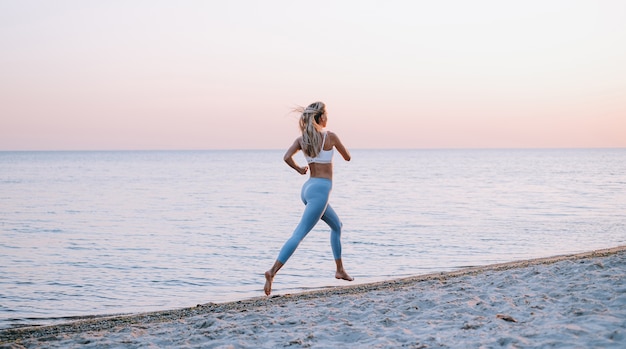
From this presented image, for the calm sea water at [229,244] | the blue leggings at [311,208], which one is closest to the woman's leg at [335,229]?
the blue leggings at [311,208]

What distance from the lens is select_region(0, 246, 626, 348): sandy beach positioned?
5254 mm

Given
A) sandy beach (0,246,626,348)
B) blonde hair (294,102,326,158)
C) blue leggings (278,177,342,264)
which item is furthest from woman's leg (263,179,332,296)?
sandy beach (0,246,626,348)

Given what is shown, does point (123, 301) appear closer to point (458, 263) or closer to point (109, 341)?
point (109, 341)

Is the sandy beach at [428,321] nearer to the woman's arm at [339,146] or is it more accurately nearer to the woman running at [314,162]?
the woman running at [314,162]

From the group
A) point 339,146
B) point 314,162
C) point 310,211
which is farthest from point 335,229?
point 339,146

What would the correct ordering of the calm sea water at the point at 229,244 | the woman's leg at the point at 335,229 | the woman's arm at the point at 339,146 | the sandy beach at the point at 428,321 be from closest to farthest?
the sandy beach at the point at 428,321
the woman's arm at the point at 339,146
the woman's leg at the point at 335,229
the calm sea water at the point at 229,244

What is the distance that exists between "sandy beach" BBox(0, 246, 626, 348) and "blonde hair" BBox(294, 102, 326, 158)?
181 cm

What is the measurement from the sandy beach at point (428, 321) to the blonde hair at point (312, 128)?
1814 mm

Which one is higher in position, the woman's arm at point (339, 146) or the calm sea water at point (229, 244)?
the woman's arm at point (339, 146)

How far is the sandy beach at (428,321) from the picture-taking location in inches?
207

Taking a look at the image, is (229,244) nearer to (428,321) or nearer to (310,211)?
(310,211)

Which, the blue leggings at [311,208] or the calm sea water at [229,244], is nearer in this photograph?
the blue leggings at [311,208]

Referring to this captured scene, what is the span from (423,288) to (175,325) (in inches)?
126

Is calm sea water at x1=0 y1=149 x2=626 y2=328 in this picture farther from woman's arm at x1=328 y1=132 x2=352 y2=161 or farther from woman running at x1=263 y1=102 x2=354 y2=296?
woman's arm at x1=328 y1=132 x2=352 y2=161
